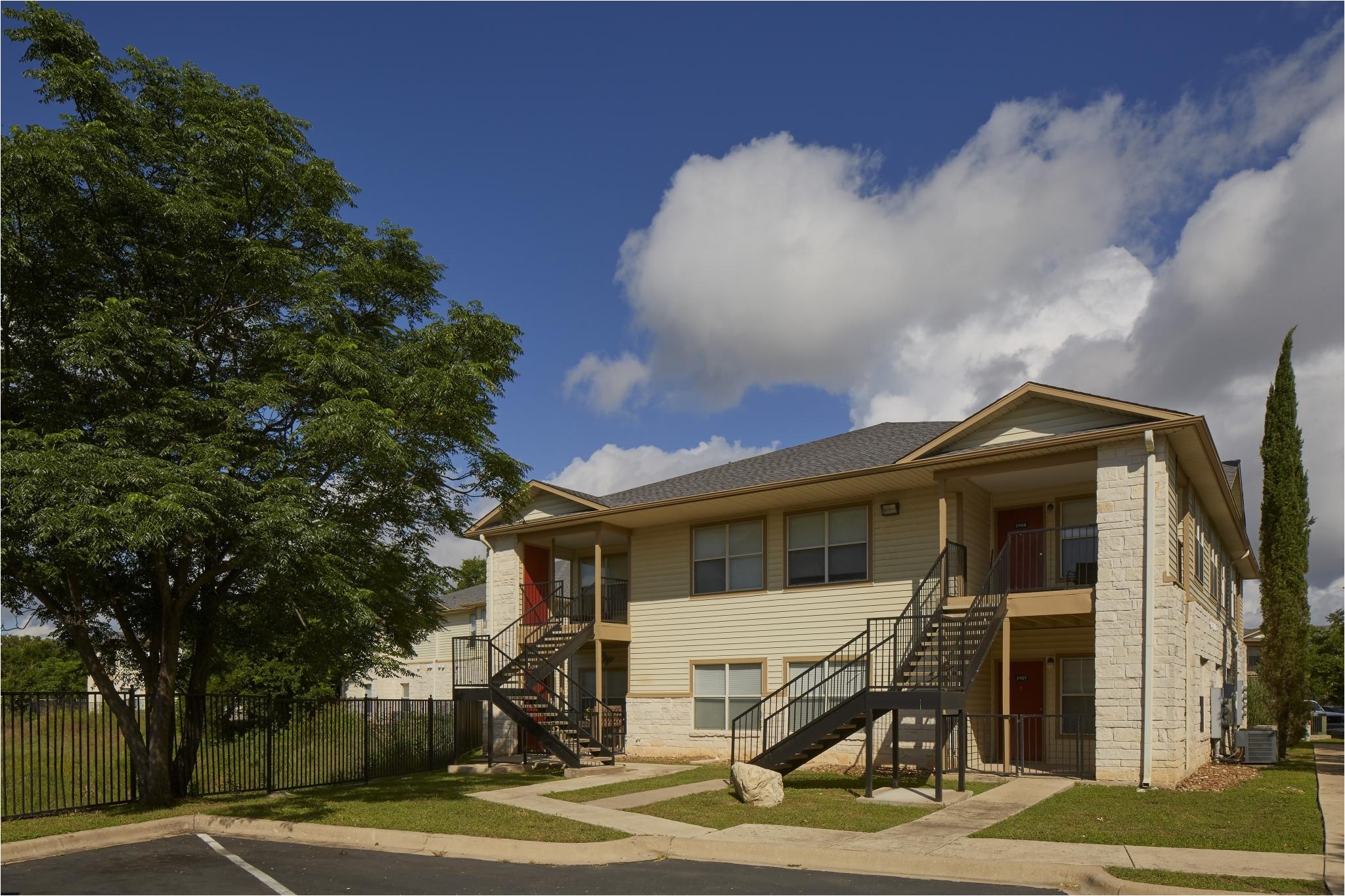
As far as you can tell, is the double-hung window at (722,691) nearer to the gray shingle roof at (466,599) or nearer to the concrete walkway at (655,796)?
the concrete walkway at (655,796)

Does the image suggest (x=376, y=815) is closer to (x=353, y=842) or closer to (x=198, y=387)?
(x=353, y=842)

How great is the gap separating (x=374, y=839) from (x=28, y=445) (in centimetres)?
622

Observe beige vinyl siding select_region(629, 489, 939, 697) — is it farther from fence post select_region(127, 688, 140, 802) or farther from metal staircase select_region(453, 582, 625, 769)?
fence post select_region(127, 688, 140, 802)

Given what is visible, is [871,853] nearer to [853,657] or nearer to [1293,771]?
[853,657]

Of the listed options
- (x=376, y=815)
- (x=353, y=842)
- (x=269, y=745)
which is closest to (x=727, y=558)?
(x=269, y=745)

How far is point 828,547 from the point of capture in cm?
2134

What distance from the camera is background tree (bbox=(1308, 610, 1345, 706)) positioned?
5293cm

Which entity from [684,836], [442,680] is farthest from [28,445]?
[442,680]

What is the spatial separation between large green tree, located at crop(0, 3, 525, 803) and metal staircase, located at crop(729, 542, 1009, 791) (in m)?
6.07

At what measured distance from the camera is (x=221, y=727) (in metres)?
17.6

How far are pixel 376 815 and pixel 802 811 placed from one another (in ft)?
18.6

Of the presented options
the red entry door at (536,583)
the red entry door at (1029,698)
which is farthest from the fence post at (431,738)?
the red entry door at (1029,698)

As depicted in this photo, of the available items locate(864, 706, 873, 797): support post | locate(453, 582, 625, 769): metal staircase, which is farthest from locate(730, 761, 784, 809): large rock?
locate(453, 582, 625, 769): metal staircase

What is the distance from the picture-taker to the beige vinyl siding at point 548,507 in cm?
2412
